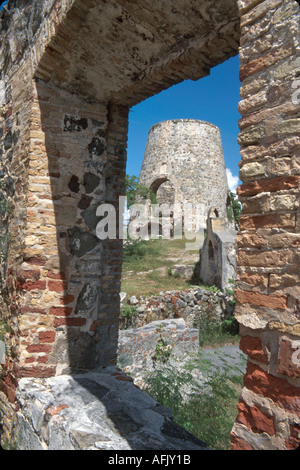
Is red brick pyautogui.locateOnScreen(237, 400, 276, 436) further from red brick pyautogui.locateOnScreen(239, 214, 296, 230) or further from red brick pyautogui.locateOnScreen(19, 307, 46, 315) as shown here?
red brick pyautogui.locateOnScreen(19, 307, 46, 315)

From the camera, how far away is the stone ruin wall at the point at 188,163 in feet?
59.3

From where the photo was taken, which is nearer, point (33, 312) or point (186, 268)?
point (33, 312)

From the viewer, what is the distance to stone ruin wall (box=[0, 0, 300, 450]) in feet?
4.21

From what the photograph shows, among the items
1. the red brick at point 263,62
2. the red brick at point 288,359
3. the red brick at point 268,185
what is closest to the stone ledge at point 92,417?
the red brick at point 288,359

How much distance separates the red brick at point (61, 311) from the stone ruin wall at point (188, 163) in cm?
1526

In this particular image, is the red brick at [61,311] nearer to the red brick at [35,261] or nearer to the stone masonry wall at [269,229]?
the red brick at [35,261]

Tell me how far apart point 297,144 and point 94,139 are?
2.50m

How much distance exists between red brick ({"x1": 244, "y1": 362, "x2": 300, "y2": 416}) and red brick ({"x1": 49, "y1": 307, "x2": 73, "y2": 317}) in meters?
2.12

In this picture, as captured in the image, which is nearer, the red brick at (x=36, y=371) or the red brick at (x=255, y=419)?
the red brick at (x=255, y=419)

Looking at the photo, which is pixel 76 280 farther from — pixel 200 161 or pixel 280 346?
pixel 200 161

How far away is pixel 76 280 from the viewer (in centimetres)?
323

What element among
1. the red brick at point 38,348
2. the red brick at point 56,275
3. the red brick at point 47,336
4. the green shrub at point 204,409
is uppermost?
the red brick at point 56,275

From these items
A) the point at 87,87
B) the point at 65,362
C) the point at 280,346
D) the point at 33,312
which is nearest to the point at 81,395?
the point at 65,362

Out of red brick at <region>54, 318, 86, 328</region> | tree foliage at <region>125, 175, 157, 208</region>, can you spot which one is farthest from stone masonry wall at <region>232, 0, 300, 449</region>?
tree foliage at <region>125, 175, 157, 208</region>
